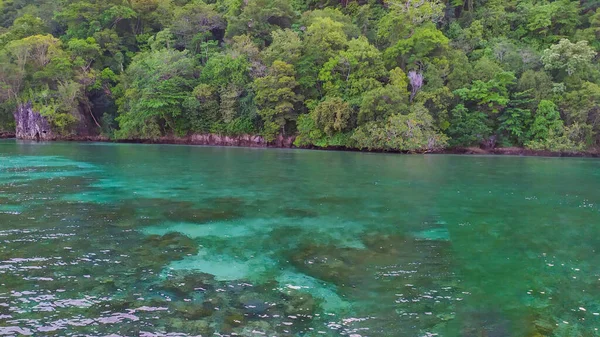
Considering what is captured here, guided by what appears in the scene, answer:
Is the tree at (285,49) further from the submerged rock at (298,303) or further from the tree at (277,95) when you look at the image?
the submerged rock at (298,303)

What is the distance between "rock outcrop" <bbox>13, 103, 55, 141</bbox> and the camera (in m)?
46.4

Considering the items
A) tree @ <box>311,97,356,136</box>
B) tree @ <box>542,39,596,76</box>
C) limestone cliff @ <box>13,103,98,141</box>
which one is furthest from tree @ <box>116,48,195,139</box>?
tree @ <box>542,39,596,76</box>

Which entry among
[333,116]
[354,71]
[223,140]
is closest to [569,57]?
[354,71]

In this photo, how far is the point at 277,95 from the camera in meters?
40.8

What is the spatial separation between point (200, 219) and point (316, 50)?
3377 cm

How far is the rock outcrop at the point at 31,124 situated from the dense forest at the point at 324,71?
880mm

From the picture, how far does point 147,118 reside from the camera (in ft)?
151


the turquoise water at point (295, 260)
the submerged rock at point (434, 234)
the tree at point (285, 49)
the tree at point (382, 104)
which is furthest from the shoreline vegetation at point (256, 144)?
the submerged rock at point (434, 234)

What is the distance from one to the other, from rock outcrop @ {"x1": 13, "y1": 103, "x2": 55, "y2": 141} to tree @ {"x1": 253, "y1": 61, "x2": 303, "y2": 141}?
24228 mm

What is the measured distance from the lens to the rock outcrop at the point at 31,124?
46.4 metres

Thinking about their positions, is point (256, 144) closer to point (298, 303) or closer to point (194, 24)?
point (194, 24)

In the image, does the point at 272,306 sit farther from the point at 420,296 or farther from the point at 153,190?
the point at 153,190

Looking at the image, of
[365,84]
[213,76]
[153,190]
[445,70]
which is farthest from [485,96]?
[153,190]

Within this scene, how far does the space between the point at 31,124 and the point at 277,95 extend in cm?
2816
